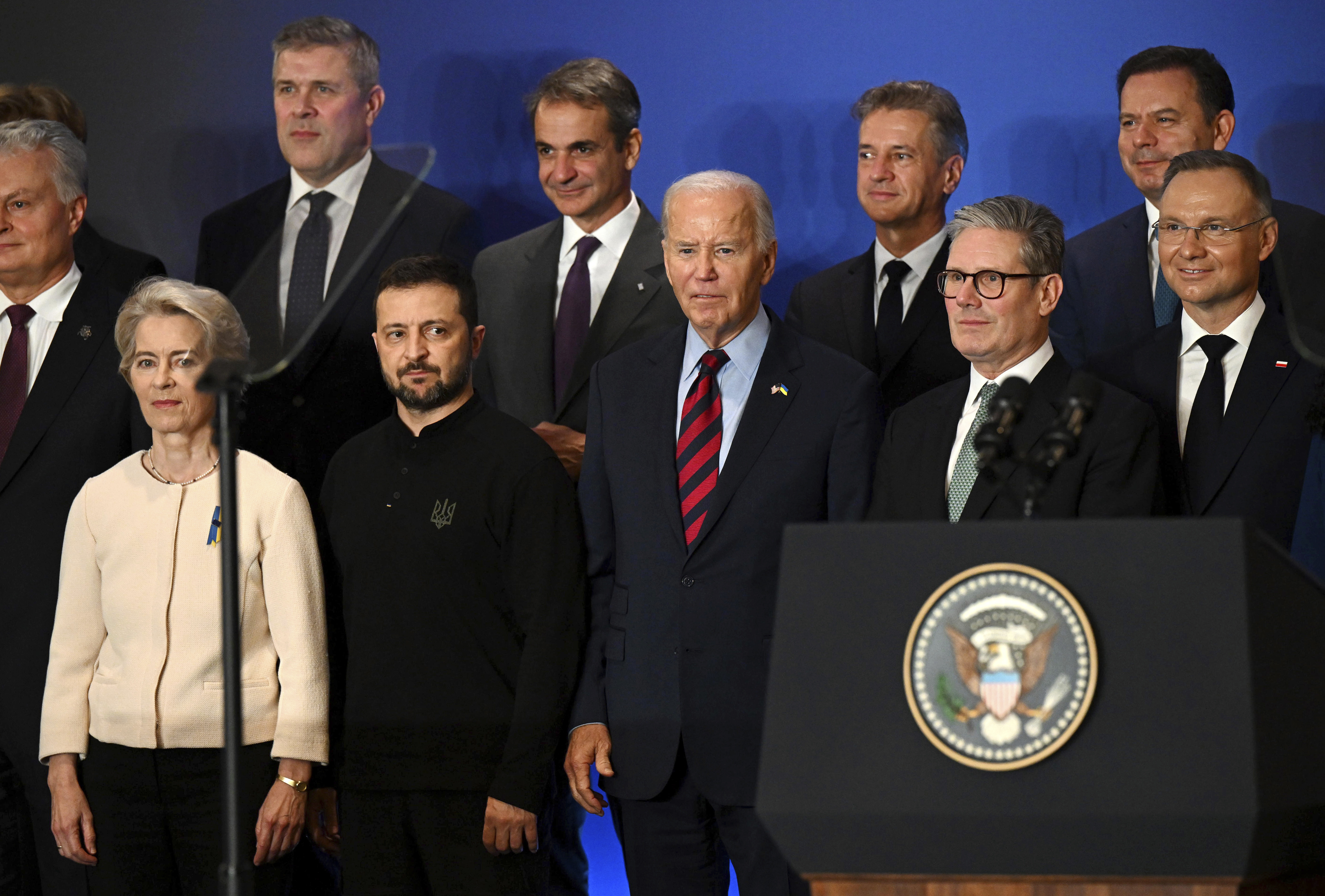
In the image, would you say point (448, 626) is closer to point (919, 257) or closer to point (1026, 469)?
point (1026, 469)

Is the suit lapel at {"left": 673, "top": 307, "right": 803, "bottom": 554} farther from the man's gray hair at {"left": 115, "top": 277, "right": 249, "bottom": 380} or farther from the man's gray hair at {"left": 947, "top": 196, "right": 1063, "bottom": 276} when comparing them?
the man's gray hair at {"left": 115, "top": 277, "right": 249, "bottom": 380}

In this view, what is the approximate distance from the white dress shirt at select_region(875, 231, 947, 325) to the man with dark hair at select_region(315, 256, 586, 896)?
3.25 ft

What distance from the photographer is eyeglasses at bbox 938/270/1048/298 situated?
263 centimetres

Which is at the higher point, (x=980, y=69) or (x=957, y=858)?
(x=980, y=69)

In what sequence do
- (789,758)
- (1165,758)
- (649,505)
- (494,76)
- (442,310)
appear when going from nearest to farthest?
(1165,758)
(789,758)
(649,505)
(442,310)
(494,76)

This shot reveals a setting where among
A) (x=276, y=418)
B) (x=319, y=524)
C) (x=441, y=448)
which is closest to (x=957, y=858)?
(x=441, y=448)

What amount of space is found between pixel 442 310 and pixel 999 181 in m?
1.73

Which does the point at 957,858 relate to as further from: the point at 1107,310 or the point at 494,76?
the point at 494,76

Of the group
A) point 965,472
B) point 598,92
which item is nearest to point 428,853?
point 965,472

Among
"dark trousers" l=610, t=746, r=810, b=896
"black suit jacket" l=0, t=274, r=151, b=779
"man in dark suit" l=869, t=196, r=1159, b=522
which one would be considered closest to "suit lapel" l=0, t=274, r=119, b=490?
"black suit jacket" l=0, t=274, r=151, b=779

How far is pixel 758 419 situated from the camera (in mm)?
2711

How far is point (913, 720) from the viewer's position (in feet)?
5.16

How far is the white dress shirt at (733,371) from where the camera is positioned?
2781 mm

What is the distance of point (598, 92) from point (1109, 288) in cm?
130
